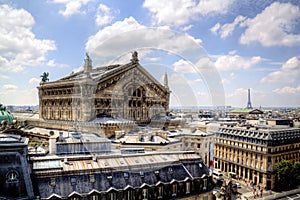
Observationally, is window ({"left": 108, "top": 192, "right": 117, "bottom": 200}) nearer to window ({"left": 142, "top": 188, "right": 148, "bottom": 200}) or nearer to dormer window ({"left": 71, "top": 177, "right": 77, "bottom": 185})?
window ({"left": 142, "top": 188, "right": 148, "bottom": 200})

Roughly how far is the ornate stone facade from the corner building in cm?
2015

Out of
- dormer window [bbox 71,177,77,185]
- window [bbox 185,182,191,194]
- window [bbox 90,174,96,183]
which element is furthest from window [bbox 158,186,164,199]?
dormer window [bbox 71,177,77,185]

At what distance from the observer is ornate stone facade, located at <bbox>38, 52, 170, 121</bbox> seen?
51812 mm

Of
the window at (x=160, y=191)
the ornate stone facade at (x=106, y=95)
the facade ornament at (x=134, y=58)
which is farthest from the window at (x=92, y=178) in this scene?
the facade ornament at (x=134, y=58)

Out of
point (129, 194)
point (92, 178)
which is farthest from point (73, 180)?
point (129, 194)

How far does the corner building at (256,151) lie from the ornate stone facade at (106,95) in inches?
793

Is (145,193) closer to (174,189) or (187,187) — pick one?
(174,189)

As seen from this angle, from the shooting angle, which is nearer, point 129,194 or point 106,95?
point 129,194

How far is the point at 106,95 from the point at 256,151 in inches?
1386

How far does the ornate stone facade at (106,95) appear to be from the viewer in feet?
170

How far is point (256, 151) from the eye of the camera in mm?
62688

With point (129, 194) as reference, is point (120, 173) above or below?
above

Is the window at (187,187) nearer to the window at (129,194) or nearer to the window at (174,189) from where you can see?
the window at (174,189)

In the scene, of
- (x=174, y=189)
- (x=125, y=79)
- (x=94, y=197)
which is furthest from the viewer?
(x=125, y=79)
